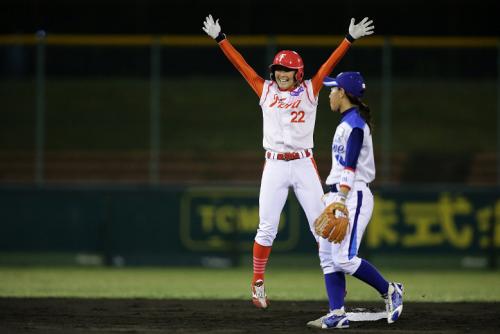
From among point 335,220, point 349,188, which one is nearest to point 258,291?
point 335,220

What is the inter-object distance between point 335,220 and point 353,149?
552 mm

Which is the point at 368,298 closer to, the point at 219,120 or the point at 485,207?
the point at 485,207

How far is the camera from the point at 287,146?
814cm

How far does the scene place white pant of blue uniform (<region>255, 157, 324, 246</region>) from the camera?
319 inches

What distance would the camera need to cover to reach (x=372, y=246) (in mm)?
14180

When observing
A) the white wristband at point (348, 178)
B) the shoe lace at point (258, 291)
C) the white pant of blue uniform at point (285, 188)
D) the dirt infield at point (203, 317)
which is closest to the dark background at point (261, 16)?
the dirt infield at point (203, 317)

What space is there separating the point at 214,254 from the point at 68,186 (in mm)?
2516

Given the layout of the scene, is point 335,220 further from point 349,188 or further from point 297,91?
point 297,91

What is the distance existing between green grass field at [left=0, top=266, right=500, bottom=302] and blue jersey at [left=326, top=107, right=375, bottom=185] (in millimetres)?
2915

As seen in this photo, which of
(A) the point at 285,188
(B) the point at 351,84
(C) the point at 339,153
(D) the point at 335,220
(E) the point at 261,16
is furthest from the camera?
(E) the point at 261,16

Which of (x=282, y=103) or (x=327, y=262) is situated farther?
(x=282, y=103)

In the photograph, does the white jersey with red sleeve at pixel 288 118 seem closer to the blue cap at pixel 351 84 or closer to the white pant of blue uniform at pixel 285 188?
the white pant of blue uniform at pixel 285 188

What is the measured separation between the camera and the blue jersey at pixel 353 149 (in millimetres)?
7137

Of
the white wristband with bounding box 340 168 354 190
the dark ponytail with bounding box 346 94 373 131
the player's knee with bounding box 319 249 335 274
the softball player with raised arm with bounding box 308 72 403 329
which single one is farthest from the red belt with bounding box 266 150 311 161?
the white wristband with bounding box 340 168 354 190
